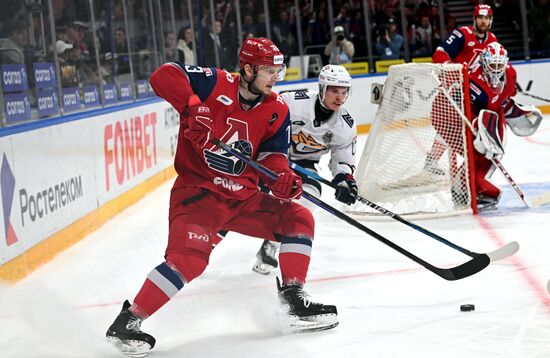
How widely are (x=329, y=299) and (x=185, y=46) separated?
21.5 ft

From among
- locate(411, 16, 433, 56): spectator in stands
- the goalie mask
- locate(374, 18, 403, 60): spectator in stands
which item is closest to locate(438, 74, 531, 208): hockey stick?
the goalie mask

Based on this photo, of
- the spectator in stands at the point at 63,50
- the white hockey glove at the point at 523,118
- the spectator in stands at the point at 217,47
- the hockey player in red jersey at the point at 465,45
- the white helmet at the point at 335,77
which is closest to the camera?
the white helmet at the point at 335,77

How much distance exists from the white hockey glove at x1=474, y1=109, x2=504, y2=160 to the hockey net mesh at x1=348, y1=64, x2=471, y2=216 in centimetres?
11

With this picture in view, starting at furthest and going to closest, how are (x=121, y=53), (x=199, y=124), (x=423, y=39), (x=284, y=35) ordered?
(x=423, y=39), (x=284, y=35), (x=121, y=53), (x=199, y=124)

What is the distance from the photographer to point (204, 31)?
10.4m

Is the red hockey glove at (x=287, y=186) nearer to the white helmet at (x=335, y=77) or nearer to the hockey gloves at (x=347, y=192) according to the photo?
the hockey gloves at (x=347, y=192)

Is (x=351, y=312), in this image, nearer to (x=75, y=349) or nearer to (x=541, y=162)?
(x=75, y=349)

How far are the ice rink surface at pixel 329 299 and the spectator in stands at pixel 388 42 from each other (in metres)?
6.58

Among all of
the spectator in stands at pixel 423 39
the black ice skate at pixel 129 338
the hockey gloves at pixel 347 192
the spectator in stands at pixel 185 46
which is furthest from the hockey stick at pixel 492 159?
the spectator in stands at pixel 423 39

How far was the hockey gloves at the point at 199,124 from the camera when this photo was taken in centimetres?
304

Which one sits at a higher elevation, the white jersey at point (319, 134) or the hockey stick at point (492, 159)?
the white jersey at point (319, 134)

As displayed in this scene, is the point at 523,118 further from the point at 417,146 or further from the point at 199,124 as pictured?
the point at 199,124

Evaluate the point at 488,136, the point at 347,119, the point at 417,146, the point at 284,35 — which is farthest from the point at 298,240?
the point at 284,35

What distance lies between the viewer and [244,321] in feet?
11.1
